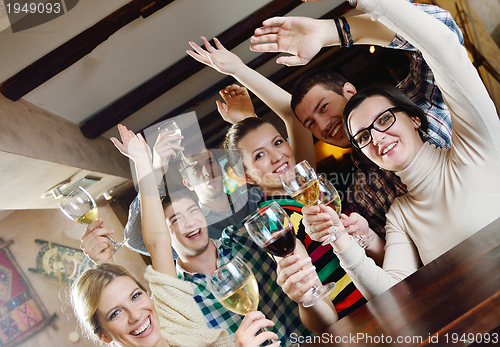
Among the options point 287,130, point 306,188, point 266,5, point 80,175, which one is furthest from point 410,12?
point 80,175

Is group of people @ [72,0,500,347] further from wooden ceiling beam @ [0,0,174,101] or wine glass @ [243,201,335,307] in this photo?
wooden ceiling beam @ [0,0,174,101]

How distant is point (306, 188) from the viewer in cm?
95

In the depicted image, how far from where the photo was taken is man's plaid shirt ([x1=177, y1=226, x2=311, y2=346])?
1.17 meters

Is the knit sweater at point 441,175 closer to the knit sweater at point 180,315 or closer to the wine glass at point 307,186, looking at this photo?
the wine glass at point 307,186

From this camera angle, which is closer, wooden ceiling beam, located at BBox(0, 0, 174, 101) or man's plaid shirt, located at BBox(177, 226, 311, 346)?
man's plaid shirt, located at BBox(177, 226, 311, 346)

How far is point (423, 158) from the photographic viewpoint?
0.99 m

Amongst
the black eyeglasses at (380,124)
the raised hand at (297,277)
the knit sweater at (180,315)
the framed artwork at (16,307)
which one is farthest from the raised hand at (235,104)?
the framed artwork at (16,307)

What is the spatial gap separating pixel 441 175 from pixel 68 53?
1324 millimetres

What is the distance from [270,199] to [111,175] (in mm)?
610

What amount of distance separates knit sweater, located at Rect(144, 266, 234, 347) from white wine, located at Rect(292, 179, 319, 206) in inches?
18.3

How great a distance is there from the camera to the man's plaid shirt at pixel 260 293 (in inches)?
45.9

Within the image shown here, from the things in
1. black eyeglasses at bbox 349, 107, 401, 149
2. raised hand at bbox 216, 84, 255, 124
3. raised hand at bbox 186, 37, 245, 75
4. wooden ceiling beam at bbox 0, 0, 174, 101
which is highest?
wooden ceiling beam at bbox 0, 0, 174, 101

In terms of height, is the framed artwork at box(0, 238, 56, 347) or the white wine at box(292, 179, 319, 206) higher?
the framed artwork at box(0, 238, 56, 347)

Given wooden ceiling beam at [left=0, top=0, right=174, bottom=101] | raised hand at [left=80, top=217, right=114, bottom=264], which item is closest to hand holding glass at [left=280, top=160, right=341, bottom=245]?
raised hand at [left=80, top=217, right=114, bottom=264]
